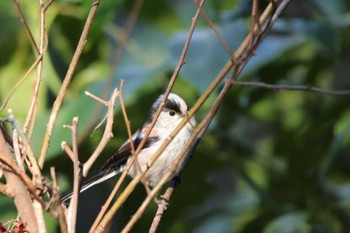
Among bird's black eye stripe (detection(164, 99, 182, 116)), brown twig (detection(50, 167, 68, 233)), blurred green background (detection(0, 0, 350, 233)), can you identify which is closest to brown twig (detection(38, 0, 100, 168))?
brown twig (detection(50, 167, 68, 233))

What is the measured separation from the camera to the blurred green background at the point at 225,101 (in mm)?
2891

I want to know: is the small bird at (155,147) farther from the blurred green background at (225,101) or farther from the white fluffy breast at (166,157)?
the blurred green background at (225,101)

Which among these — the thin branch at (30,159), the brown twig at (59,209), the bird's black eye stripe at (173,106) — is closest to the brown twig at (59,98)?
the thin branch at (30,159)

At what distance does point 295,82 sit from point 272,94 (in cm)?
12

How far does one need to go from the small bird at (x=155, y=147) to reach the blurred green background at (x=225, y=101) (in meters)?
0.10

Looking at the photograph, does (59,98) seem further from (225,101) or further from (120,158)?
(225,101)

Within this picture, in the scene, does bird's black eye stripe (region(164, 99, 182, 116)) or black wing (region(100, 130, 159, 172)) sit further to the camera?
bird's black eye stripe (region(164, 99, 182, 116))

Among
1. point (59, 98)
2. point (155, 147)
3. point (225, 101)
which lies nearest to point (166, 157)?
point (155, 147)

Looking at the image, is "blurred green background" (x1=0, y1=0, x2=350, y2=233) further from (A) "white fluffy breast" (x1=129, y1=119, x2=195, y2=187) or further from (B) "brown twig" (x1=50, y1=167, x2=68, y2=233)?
(B) "brown twig" (x1=50, y1=167, x2=68, y2=233)

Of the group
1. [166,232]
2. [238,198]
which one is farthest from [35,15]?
[238,198]

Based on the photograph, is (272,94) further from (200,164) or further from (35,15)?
(35,15)

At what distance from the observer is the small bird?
2686 mm

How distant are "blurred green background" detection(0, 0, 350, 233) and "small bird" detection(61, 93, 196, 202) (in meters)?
0.10

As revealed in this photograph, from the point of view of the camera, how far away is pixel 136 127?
3.11 meters
